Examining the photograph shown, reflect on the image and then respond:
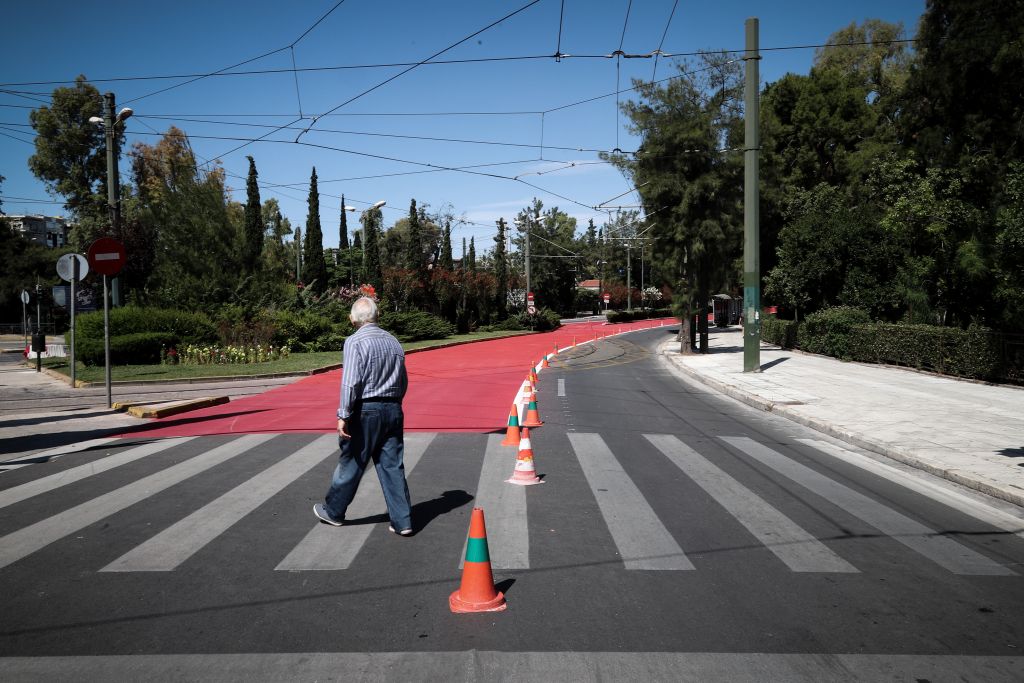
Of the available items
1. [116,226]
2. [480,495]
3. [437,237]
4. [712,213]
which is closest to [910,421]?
[480,495]

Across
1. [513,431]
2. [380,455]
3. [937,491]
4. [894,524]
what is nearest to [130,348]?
[513,431]

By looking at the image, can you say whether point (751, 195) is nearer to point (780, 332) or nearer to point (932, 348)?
point (932, 348)

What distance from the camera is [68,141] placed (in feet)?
218

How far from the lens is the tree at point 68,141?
66312 mm

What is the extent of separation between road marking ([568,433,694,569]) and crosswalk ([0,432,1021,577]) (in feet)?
0.04

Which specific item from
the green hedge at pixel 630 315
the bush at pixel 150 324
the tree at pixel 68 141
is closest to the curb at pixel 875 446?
the bush at pixel 150 324

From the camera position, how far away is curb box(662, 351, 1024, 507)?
757cm

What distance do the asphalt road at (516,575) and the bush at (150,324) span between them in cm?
1619

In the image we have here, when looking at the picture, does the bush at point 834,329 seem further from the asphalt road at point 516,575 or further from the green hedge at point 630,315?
the green hedge at point 630,315

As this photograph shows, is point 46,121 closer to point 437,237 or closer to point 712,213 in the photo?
point 437,237

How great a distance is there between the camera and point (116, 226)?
22172mm

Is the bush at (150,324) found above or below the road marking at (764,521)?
above

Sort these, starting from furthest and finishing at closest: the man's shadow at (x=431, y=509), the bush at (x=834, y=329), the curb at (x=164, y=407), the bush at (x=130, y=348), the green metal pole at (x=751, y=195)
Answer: the bush at (x=834, y=329) < the bush at (x=130, y=348) < the green metal pole at (x=751, y=195) < the curb at (x=164, y=407) < the man's shadow at (x=431, y=509)

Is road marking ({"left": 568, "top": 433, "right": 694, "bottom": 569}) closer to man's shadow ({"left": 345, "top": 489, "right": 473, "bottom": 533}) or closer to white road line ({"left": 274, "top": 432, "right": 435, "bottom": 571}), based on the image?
man's shadow ({"left": 345, "top": 489, "right": 473, "bottom": 533})
